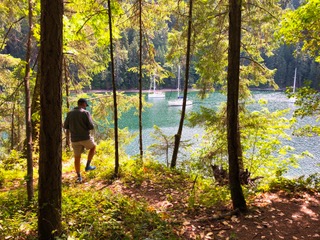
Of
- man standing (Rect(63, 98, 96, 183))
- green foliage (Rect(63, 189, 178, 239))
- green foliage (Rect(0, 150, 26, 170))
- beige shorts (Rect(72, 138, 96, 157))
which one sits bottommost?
green foliage (Rect(0, 150, 26, 170))

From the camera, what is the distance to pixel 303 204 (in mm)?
4352

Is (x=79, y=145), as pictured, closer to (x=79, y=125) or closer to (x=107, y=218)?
(x=79, y=125)

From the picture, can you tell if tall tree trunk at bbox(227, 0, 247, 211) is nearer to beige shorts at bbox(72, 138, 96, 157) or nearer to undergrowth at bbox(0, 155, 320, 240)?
undergrowth at bbox(0, 155, 320, 240)

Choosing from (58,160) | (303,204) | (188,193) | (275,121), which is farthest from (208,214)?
(275,121)

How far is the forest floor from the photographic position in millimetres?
3406

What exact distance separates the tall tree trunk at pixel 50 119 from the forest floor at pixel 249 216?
5.20 feet

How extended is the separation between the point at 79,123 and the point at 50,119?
265 centimetres

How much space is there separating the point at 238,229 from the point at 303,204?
5.10 feet

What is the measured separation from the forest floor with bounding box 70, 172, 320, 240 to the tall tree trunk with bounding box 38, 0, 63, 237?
5.20ft

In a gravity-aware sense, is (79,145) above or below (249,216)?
above

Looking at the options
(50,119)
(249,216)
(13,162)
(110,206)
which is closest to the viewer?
(50,119)

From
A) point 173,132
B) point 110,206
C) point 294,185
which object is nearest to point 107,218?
point 110,206

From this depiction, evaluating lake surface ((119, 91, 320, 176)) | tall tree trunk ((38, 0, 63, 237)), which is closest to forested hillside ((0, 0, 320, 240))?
tall tree trunk ((38, 0, 63, 237))

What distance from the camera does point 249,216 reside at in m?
3.85
